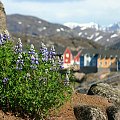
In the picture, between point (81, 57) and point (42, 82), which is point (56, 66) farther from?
point (81, 57)

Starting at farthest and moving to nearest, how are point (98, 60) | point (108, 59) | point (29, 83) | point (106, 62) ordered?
point (108, 59)
point (106, 62)
point (98, 60)
point (29, 83)

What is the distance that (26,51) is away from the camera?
9.32 m

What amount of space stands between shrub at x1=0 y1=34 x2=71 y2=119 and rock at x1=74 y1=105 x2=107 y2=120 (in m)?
0.93

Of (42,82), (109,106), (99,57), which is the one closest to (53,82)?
(42,82)

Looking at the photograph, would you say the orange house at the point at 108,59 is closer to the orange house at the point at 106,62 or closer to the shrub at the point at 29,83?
the orange house at the point at 106,62

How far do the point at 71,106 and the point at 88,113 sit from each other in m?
0.81

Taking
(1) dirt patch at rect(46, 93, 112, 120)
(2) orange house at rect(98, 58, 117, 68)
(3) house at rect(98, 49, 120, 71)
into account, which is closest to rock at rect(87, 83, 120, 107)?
(1) dirt patch at rect(46, 93, 112, 120)

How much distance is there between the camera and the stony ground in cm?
913

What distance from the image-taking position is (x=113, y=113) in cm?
1010

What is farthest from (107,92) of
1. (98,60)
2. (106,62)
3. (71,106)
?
(106,62)

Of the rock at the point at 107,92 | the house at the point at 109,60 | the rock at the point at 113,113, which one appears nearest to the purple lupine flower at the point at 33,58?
the rock at the point at 113,113

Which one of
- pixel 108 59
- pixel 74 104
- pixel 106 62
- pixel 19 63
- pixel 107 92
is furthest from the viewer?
pixel 108 59

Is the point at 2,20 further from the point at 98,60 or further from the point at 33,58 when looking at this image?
the point at 98,60

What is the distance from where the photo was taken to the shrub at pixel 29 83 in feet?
28.0
